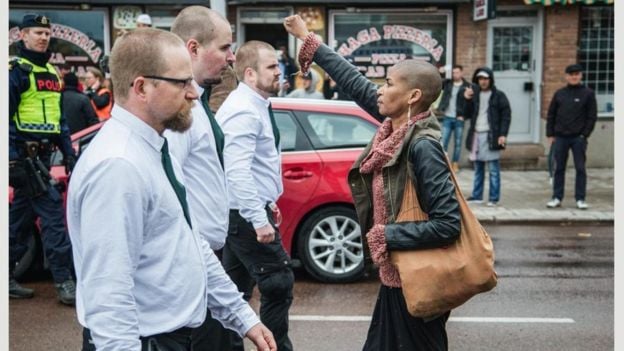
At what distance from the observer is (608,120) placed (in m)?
16.4

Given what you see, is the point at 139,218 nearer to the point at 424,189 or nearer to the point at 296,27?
the point at 424,189

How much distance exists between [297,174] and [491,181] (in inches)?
214

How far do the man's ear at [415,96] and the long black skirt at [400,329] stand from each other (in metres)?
0.82

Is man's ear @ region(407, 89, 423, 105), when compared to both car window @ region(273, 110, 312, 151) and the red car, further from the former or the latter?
car window @ region(273, 110, 312, 151)

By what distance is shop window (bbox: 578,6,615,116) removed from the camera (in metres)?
16.4

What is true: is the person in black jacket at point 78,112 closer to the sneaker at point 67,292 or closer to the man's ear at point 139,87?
the sneaker at point 67,292

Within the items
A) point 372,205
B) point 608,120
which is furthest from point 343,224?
point 608,120

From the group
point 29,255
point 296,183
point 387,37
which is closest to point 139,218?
point 296,183

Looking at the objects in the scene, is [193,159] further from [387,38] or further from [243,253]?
[387,38]

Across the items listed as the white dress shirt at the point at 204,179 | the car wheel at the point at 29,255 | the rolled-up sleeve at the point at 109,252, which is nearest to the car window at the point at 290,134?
the car wheel at the point at 29,255

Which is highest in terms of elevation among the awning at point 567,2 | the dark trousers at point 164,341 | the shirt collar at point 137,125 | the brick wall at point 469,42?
the awning at point 567,2

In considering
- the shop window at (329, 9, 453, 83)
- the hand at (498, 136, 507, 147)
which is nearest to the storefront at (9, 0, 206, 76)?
the shop window at (329, 9, 453, 83)

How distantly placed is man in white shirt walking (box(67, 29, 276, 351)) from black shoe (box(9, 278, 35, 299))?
473cm

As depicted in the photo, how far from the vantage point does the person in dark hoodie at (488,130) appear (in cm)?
1257
